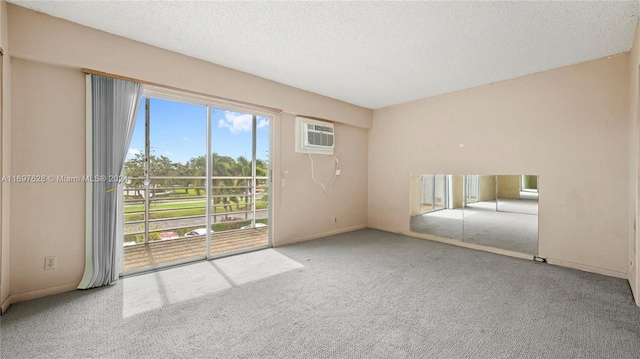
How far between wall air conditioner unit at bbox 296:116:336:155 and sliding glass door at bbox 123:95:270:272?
53 cm

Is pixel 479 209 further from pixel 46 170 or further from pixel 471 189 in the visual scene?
pixel 46 170

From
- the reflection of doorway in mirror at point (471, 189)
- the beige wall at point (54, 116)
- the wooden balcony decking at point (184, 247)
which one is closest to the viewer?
the beige wall at point (54, 116)

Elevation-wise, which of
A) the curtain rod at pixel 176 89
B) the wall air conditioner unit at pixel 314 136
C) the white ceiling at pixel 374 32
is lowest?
the wall air conditioner unit at pixel 314 136

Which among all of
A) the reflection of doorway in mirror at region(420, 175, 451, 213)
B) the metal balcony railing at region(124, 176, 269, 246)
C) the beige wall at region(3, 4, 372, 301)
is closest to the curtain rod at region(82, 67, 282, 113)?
the beige wall at region(3, 4, 372, 301)

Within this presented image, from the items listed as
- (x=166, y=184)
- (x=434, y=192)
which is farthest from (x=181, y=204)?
(x=434, y=192)

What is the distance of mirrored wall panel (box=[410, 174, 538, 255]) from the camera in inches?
131

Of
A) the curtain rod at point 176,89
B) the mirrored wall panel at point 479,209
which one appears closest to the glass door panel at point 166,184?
the curtain rod at point 176,89

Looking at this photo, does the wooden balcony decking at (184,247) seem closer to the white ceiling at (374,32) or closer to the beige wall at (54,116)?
the beige wall at (54,116)

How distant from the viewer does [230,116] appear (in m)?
4.25

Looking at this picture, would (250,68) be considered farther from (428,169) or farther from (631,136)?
(631,136)

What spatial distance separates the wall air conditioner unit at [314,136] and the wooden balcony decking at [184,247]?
64.1 inches

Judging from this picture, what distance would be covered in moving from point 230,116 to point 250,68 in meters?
1.26

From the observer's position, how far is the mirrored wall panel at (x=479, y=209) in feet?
11.0

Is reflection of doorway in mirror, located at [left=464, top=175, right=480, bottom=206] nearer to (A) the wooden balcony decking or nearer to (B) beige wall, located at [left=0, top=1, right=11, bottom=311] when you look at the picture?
(A) the wooden balcony decking
